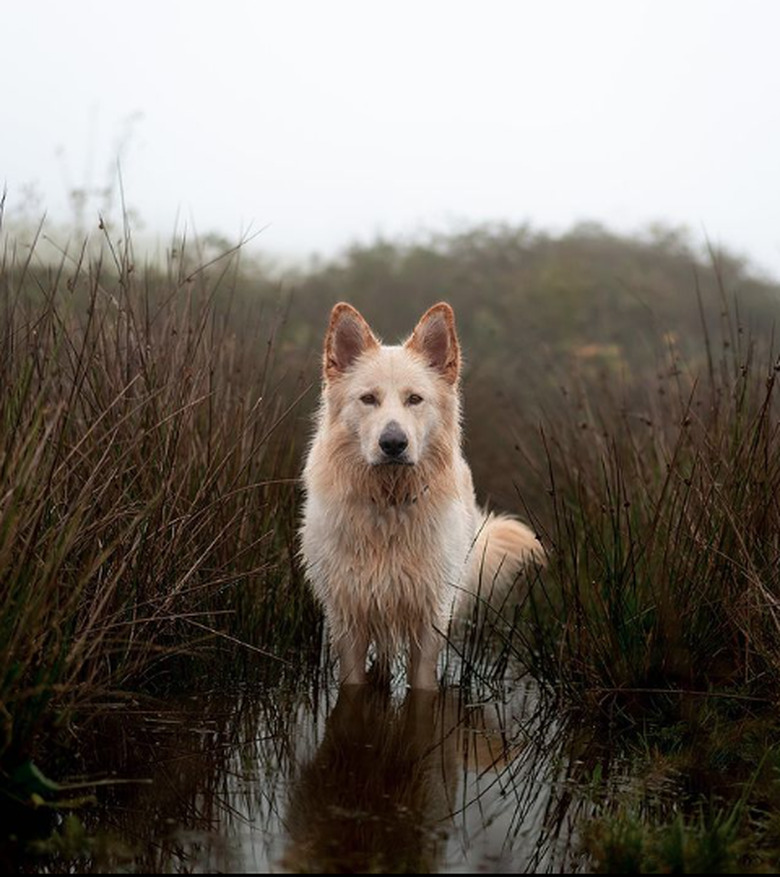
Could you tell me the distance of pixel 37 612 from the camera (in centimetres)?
300

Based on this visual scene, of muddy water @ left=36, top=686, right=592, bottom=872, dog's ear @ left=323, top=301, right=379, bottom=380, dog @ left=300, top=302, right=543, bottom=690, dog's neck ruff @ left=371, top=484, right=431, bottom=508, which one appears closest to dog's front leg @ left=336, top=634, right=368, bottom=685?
dog @ left=300, top=302, right=543, bottom=690

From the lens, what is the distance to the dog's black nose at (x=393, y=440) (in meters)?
4.39

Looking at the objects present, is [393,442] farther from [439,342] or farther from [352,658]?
[352,658]

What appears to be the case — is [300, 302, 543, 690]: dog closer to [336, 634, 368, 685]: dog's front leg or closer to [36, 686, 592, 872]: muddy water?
[336, 634, 368, 685]: dog's front leg

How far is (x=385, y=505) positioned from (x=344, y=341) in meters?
Result: 0.78

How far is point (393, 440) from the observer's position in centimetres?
439

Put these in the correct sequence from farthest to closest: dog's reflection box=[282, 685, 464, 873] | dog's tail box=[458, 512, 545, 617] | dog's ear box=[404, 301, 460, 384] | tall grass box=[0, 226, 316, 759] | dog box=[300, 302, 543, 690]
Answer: dog's tail box=[458, 512, 545, 617], dog's ear box=[404, 301, 460, 384], dog box=[300, 302, 543, 690], tall grass box=[0, 226, 316, 759], dog's reflection box=[282, 685, 464, 873]

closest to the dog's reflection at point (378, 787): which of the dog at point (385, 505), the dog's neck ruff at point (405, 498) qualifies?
the dog at point (385, 505)

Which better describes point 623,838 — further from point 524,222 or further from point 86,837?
point 524,222

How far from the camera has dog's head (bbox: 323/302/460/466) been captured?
4.48 metres

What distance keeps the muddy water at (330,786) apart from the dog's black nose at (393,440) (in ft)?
3.66

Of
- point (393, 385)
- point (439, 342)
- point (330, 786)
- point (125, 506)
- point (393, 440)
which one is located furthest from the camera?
point (439, 342)

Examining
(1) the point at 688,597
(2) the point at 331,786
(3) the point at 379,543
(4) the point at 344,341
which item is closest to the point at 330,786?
(2) the point at 331,786

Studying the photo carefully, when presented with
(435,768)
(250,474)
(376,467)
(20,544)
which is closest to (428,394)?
(376,467)
